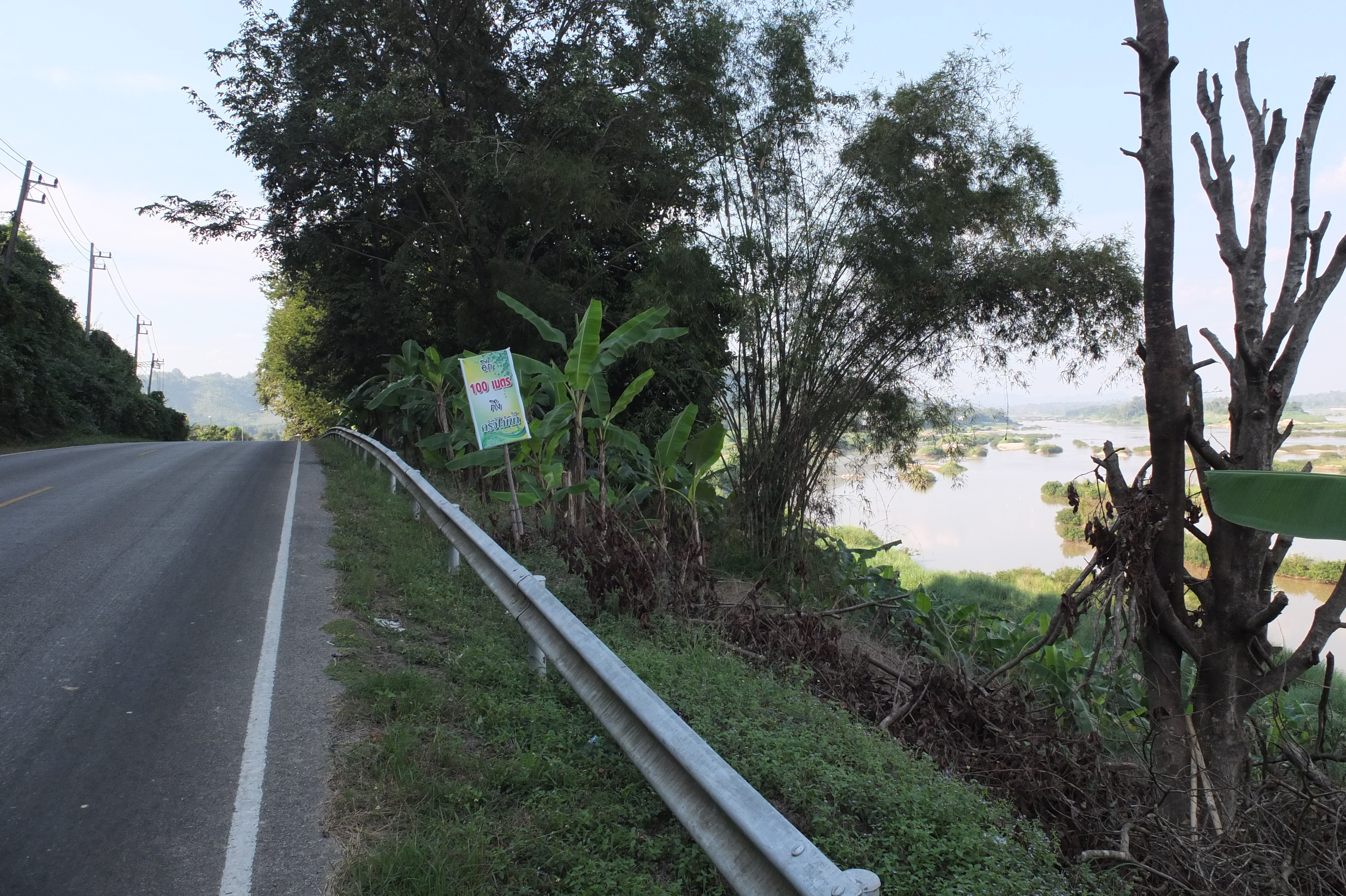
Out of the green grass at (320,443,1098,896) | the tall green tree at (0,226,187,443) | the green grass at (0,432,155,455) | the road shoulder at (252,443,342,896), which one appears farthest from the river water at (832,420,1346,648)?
the tall green tree at (0,226,187,443)

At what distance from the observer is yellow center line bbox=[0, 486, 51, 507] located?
420 inches

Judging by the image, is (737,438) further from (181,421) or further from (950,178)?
(181,421)

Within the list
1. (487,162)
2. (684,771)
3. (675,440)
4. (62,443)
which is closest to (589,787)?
(684,771)

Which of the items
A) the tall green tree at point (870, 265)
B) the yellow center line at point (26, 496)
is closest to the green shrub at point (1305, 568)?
the tall green tree at point (870, 265)

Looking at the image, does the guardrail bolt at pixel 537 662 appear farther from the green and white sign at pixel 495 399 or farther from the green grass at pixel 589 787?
the green and white sign at pixel 495 399

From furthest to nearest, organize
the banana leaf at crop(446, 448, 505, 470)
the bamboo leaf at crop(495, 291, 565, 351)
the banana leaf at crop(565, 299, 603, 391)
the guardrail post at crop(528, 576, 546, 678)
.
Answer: the banana leaf at crop(446, 448, 505, 470) → the bamboo leaf at crop(495, 291, 565, 351) → the banana leaf at crop(565, 299, 603, 391) → the guardrail post at crop(528, 576, 546, 678)

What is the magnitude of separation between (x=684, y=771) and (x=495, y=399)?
18.9 feet

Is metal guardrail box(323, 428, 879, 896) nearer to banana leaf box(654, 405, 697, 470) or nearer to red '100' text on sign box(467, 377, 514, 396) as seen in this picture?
banana leaf box(654, 405, 697, 470)

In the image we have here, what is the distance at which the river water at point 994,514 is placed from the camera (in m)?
13.4

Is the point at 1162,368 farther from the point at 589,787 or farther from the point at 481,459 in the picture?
the point at 481,459

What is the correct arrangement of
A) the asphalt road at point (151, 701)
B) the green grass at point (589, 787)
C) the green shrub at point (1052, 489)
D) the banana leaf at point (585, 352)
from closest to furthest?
the green grass at point (589, 787)
the asphalt road at point (151, 701)
the banana leaf at point (585, 352)
the green shrub at point (1052, 489)

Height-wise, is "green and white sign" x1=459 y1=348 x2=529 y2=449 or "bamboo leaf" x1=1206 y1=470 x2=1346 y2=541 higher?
"green and white sign" x1=459 y1=348 x2=529 y2=449

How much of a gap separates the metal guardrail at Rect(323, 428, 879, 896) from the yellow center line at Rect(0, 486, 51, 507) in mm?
8329

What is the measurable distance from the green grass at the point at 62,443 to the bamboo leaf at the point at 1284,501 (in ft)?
71.4
